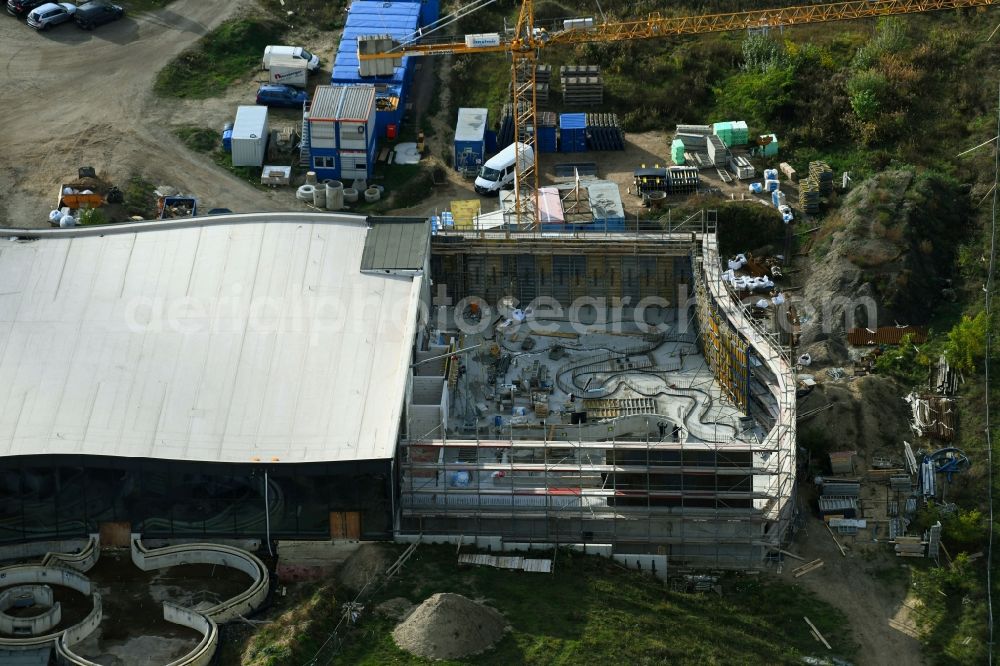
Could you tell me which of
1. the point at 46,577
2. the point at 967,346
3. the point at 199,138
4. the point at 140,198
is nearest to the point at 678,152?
the point at 967,346

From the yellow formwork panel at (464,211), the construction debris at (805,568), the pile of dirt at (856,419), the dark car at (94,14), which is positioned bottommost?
the construction debris at (805,568)

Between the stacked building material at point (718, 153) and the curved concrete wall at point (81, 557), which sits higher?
the stacked building material at point (718, 153)

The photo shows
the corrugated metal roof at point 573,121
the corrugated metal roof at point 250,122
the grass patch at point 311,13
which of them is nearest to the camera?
the corrugated metal roof at point 250,122

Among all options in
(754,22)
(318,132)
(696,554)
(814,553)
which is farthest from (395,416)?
(754,22)

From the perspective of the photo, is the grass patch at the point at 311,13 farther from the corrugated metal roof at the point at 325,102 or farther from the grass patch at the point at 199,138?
the corrugated metal roof at the point at 325,102

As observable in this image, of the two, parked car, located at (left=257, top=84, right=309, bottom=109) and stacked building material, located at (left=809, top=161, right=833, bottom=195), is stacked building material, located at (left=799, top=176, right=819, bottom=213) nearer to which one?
stacked building material, located at (left=809, top=161, right=833, bottom=195)

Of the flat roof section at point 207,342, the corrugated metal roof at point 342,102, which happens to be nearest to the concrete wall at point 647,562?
the flat roof section at point 207,342

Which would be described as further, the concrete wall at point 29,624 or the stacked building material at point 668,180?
the stacked building material at point 668,180
